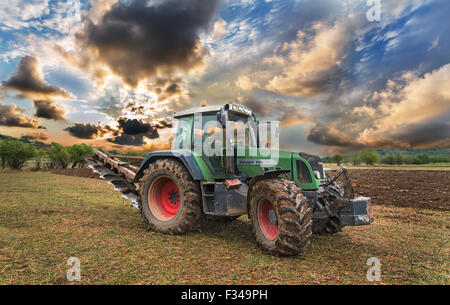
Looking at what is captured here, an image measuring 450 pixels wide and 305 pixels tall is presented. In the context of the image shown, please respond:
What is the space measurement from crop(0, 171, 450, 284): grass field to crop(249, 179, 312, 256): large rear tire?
25cm

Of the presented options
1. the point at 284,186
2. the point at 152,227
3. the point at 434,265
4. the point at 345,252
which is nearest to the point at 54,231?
the point at 152,227

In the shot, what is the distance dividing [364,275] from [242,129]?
143 inches

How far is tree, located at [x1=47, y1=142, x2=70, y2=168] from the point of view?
1511 inches

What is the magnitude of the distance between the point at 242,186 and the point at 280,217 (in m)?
1.28

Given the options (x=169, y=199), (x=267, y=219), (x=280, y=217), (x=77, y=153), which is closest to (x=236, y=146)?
(x=267, y=219)

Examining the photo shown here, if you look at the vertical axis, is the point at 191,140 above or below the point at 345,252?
above

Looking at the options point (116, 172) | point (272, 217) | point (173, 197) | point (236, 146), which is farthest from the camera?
point (116, 172)

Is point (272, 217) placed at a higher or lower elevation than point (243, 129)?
lower

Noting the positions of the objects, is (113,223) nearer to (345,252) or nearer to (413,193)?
(345,252)

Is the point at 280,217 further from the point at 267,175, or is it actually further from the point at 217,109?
the point at 217,109

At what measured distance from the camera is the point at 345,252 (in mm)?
5082

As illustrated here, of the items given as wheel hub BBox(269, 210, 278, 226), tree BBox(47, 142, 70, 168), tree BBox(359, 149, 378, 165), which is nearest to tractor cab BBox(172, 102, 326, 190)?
wheel hub BBox(269, 210, 278, 226)

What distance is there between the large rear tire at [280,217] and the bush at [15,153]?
38.9 metres

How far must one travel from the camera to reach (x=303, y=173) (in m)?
5.33
